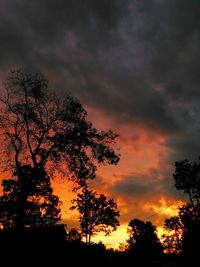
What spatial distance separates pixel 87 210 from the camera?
7369 centimetres

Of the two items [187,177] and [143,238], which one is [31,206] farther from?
[143,238]

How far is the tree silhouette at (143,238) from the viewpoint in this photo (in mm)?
114450

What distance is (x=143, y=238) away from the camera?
117812 millimetres

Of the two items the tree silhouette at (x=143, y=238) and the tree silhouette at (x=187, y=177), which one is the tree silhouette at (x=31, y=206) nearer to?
the tree silhouette at (x=187, y=177)

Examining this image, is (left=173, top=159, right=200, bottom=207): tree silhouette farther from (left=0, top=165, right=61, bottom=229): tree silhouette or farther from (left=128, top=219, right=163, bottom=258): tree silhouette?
(left=128, top=219, right=163, bottom=258): tree silhouette

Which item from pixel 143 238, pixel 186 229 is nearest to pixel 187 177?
pixel 186 229

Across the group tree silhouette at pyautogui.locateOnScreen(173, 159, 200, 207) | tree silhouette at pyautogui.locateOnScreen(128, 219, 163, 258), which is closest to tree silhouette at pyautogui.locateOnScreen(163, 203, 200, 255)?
tree silhouette at pyautogui.locateOnScreen(173, 159, 200, 207)

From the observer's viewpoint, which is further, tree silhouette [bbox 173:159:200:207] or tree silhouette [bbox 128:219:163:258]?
tree silhouette [bbox 128:219:163:258]

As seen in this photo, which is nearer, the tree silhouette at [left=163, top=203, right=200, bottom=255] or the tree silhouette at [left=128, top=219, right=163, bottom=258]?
the tree silhouette at [left=163, top=203, right=200, bottom=255]

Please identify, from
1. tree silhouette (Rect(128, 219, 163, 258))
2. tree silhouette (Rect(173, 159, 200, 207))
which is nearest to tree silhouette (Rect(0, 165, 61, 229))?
tree silhouette (Rect(173, 159, 200, 207))

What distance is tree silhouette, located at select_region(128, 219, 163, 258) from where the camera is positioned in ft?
375

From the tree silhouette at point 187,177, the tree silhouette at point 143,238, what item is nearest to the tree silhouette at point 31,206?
the tree silhouette at point 187,177

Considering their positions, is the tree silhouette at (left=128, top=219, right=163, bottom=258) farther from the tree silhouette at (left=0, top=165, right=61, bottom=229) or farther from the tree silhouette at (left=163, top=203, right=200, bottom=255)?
the tree silhouette at (left=0, top=165, right=61, bottom=229)

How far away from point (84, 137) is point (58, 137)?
2971 mm
